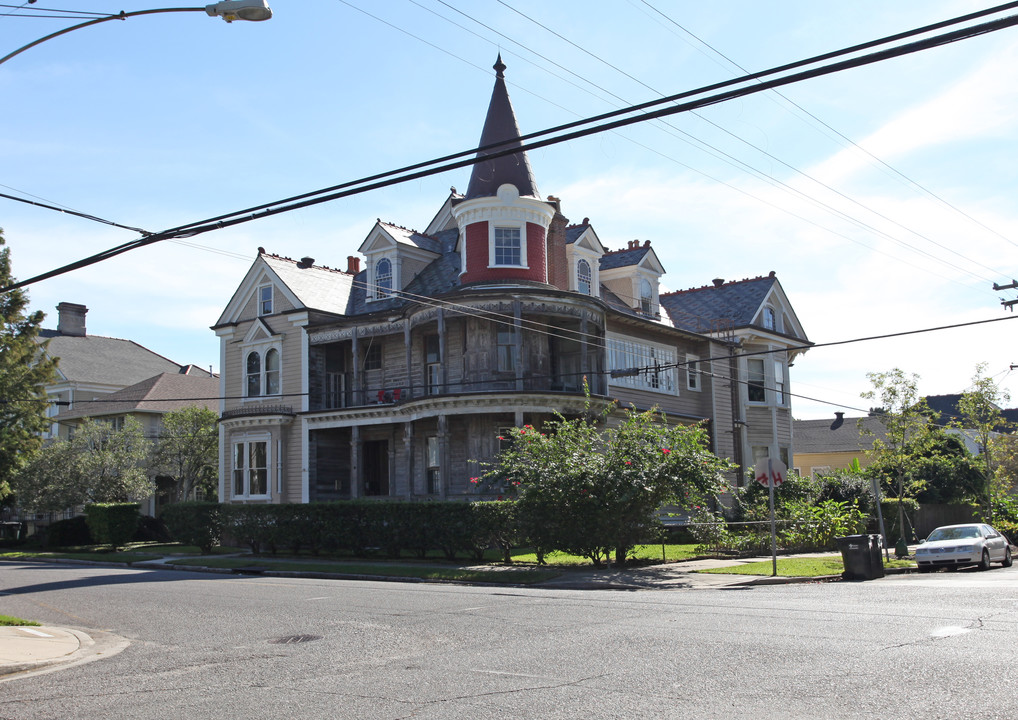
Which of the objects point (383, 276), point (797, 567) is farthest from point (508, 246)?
point (797, 567)

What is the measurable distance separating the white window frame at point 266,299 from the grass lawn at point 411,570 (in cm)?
1178

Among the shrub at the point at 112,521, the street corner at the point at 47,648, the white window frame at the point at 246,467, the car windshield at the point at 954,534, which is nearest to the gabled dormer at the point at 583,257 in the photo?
the white window frame at the point at 246,467

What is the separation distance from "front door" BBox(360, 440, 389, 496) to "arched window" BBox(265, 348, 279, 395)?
4264mm

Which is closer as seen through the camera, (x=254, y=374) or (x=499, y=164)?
(x=499, y=164)

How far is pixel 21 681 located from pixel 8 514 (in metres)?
45.1

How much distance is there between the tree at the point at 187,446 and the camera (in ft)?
139

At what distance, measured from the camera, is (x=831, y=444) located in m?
60.0

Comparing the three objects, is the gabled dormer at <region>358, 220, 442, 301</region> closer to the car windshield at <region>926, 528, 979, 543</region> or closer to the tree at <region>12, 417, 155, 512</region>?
the tree at <region>12, 417, 155, 512</region>

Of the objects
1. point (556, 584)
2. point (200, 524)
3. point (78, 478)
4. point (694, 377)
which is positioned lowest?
point (556, 584)

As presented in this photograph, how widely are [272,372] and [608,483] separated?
18.3m

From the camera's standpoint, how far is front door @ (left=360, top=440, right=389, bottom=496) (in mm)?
36156

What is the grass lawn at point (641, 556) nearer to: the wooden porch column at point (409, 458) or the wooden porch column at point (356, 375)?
the wooden porch column at point (409, 458)

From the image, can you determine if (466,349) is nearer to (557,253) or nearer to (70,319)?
(557,253)

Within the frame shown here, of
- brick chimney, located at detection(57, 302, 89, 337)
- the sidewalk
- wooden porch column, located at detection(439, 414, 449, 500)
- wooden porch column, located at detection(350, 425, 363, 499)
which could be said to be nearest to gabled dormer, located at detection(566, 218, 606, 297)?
wooden porch column, located at detection(439, 414, 449, 500)
